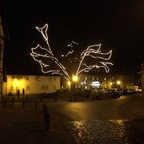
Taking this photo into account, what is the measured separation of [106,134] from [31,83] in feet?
185

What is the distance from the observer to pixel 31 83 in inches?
2655

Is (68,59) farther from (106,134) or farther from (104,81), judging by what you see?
(104,81)

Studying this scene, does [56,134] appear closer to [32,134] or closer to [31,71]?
[32,134]

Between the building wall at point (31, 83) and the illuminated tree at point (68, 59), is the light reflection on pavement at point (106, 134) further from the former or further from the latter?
the building wall at point (31, 83)

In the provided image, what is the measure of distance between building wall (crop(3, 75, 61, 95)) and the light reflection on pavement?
50414mm

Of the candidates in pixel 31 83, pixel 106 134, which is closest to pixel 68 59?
pixel 31 83

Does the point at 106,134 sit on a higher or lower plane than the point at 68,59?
lower

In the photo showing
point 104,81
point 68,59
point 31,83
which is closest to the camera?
point 68,59

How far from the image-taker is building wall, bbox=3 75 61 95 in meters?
64.2

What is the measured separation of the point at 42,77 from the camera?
69.8 meters

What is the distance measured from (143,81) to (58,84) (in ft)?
125

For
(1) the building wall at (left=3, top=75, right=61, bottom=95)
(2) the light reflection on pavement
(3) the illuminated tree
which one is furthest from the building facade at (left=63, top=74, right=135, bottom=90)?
(2) the light reflection on pavement

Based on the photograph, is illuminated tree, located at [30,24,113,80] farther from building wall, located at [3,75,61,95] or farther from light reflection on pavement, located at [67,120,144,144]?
light reflection on pavement, located at [67,120,144,144]

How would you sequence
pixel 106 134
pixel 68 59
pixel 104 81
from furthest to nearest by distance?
pixel 104 81
pixel 68 59
pixel 106 134
